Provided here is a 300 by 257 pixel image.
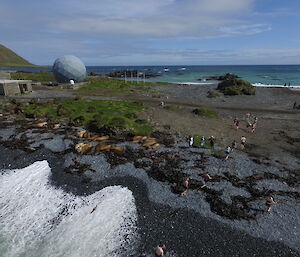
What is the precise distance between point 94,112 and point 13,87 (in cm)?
2479

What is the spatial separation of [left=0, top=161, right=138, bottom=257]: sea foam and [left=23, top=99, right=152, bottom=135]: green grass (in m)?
13.3

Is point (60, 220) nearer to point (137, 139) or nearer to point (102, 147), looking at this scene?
point (102, 147)

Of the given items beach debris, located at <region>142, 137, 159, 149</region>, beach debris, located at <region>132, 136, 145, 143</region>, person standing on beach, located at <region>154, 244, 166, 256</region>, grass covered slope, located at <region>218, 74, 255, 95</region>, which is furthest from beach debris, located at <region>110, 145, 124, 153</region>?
grass covered slope, located at <region>218, 74, 255, 95</region>

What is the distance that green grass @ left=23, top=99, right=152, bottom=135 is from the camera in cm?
3198

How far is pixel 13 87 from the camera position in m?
47.5

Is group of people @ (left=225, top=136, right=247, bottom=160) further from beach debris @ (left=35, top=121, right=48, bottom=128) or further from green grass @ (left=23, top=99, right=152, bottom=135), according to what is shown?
beach debris @ (left=35, top=121, right=48, bottom=128)

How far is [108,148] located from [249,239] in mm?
17058

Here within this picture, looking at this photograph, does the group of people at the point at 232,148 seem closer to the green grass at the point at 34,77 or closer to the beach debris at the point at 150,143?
the beach debris at the point at 150,143

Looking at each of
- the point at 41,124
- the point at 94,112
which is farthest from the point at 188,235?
the point at 94,112

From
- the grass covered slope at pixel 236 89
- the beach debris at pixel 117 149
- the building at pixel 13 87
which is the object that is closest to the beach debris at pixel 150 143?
the beach debris at pixel 117 149

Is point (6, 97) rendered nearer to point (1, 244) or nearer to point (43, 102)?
point (43, 102)

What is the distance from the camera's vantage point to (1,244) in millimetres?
14078

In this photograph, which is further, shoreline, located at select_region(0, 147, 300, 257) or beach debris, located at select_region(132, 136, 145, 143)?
beach debris, located at select_region(132, 136, 145, 143)

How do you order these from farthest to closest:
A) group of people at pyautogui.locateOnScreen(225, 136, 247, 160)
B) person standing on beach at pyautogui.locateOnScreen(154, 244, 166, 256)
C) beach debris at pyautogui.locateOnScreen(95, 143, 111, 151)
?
beach debris at pyautogui.locateOnScreen(95, 143, 111, 151)
group of people at pyautogui.locateOnScreen(225, 136, 247, 160)
person standing on beach at pyautogui.locateOnScreen(154, 244, 166, 256)
